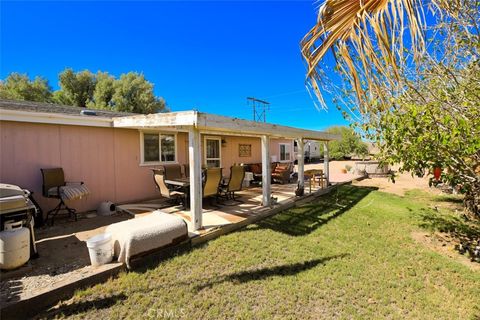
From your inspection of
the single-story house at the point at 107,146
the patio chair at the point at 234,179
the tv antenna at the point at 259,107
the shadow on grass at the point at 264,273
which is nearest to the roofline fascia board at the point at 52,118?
the single-story house at the point at 107,146

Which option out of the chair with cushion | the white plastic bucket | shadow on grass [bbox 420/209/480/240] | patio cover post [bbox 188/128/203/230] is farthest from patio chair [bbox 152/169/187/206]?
shadow on grass [bbox 420/209/480/240]

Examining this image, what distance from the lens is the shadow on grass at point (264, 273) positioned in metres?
3.40

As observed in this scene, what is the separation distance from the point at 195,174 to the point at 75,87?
1044 inches

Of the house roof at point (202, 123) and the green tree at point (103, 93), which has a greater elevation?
the green tree at point (103, 93)

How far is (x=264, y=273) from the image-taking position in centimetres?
362

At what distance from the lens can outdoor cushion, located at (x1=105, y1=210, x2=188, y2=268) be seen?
11.6 ft

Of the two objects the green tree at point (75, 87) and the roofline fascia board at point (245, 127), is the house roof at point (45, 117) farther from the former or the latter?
the green tree at point (75, 87)

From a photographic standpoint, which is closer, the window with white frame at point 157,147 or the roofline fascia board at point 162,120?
the roofline fascia board at point 162,120

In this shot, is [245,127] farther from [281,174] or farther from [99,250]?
[281,174]

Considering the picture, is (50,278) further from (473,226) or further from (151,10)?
(473,226)

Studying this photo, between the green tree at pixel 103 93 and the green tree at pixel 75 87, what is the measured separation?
2.58ft

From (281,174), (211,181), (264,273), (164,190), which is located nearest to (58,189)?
(164,190)

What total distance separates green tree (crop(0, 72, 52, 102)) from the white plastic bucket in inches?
1027

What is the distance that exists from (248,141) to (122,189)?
6929mm
